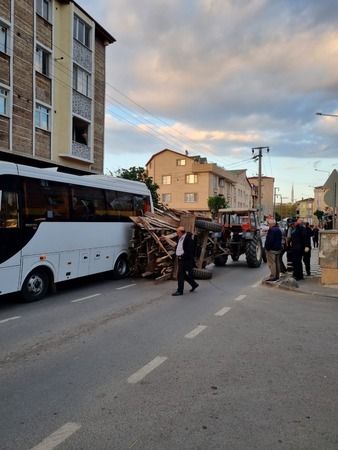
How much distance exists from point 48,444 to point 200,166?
62.8 m

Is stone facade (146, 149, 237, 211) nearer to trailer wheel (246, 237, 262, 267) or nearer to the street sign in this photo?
trailer wheel (246, 237, 262, 267)

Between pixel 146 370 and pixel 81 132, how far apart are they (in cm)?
2497

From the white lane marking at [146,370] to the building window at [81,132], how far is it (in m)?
24.0

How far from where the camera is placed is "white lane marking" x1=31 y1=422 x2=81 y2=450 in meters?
3.37

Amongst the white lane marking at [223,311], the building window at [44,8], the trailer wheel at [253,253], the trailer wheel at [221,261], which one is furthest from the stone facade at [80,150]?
the white lane marking at [223,311]

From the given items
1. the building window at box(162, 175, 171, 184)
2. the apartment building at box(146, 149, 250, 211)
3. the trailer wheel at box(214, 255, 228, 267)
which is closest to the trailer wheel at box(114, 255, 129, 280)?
the trailer wheel at box(214, 255, 228, 267)

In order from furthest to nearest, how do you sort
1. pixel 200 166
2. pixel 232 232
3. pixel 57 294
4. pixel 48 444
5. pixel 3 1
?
pixel 200 166 → pixel 3 1 → pixel 232 232 → pixel 57 294 → pixel 48 444

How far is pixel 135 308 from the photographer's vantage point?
8.88m

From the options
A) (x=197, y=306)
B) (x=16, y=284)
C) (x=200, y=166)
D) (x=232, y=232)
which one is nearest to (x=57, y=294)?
(x=16, y=284)

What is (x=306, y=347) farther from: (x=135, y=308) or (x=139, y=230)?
(x=139, y=230)

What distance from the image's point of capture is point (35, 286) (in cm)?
989

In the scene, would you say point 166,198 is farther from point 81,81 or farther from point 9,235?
point 9,235

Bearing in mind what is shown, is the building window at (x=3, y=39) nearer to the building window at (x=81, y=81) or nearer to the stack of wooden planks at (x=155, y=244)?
the building window at (x=81, y=81)

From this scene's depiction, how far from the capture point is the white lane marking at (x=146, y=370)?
4855 millimetres
